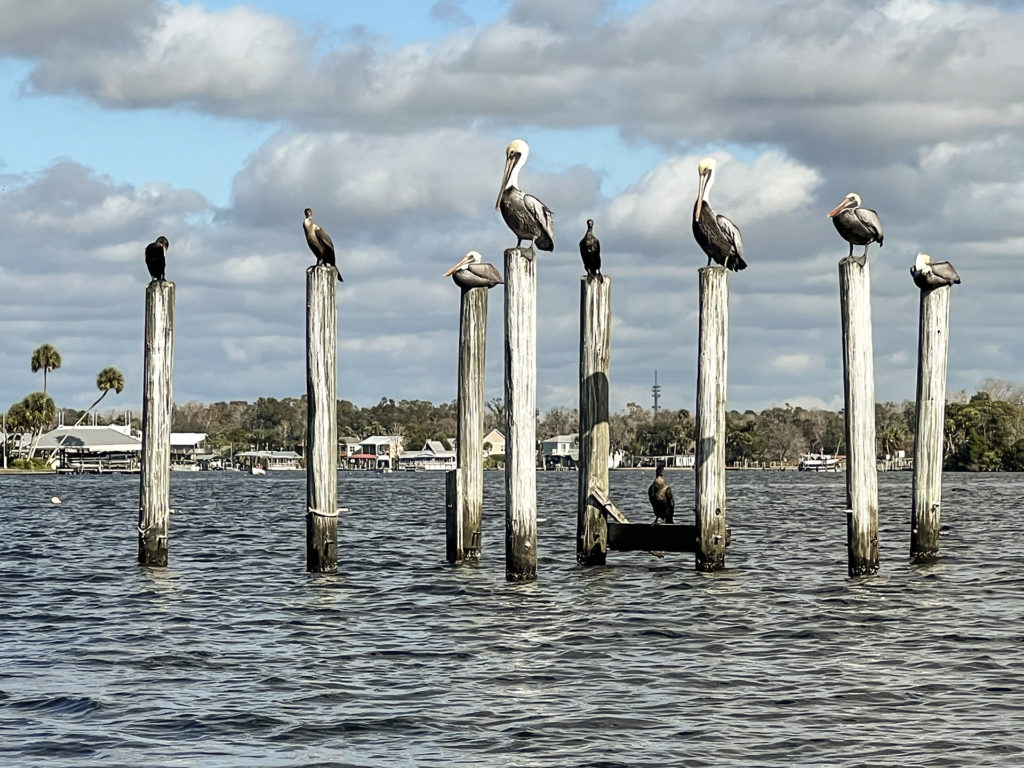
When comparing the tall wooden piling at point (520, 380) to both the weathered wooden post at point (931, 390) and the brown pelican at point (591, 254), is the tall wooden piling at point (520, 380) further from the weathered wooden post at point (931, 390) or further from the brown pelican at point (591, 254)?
the weathered wooden post at point (931, 390)

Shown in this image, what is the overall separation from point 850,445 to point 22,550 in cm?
1751

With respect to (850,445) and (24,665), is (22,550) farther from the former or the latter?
(850,445)

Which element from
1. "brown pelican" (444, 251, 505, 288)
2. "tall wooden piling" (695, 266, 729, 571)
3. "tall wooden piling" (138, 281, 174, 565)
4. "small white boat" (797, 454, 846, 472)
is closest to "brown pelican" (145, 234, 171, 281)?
"tall wooden piling" (138, 281, 174, 565)

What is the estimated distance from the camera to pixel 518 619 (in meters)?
17.3

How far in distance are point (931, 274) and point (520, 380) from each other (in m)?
5.86

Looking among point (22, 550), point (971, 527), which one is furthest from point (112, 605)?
point (971, 527)

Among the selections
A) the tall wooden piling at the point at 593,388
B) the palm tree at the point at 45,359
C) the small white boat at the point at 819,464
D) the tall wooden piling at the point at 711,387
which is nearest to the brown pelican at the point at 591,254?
the tall wooden piling at the point at 593,388

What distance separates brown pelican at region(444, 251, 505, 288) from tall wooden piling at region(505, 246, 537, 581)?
2.27 m

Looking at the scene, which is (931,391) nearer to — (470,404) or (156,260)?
(470,404)

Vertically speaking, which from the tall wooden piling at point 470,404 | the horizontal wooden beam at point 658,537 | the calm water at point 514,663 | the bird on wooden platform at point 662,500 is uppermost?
the tall wooden piling at point 470,404

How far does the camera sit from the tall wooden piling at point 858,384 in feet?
59.7

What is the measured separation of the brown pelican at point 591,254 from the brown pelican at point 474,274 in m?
1.26

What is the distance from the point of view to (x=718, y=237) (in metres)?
19.1

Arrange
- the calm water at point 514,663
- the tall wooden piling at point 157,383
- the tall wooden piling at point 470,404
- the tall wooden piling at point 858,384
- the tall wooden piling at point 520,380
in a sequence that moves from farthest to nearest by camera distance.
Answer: the tall wooden piling at point 470,404 < the tall wooden piling at point 157,383 < the tall wooden piling at point 858,384 < the tall wooden piling at point 520,380 < the calm water at point 514,663
